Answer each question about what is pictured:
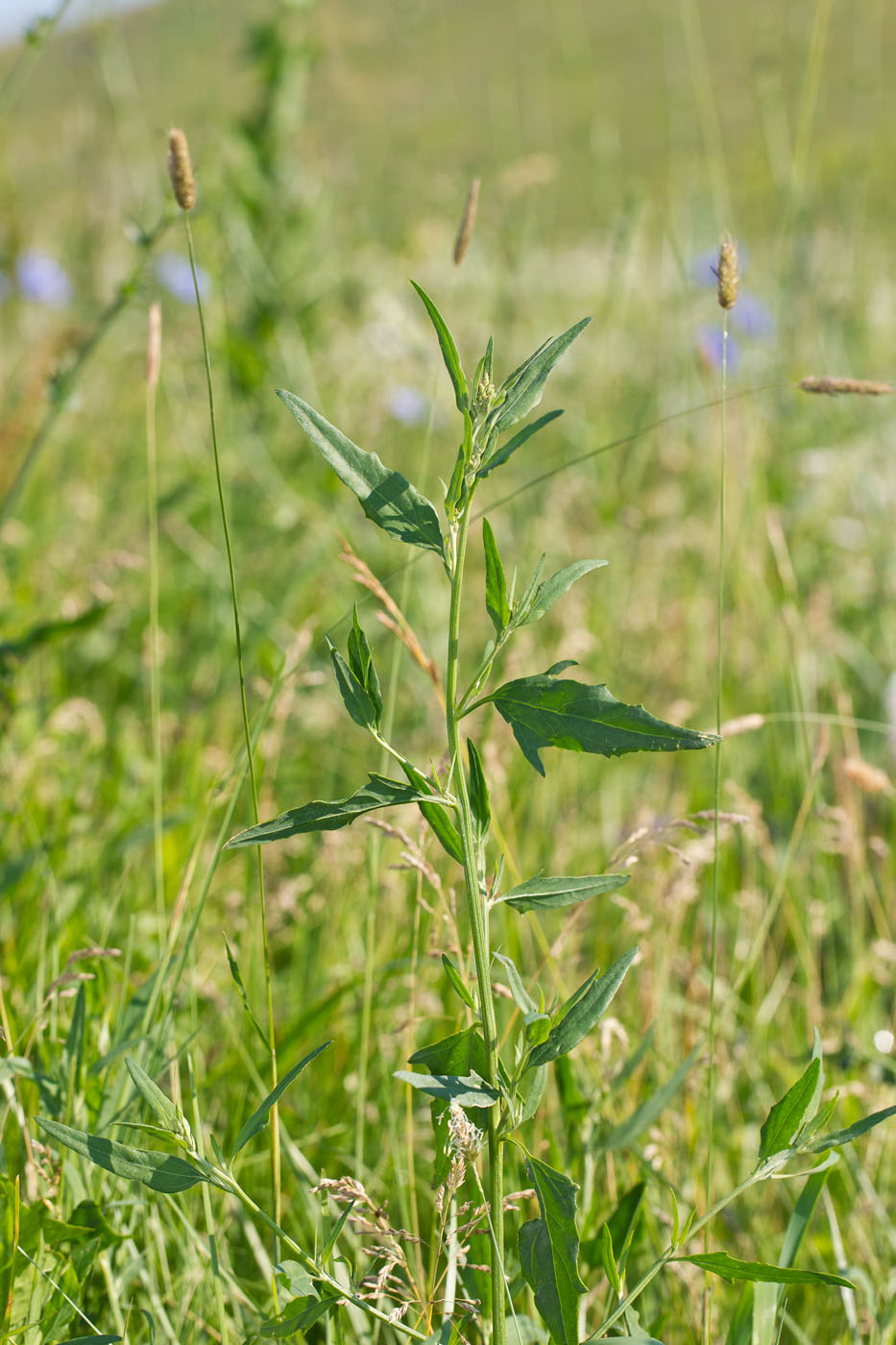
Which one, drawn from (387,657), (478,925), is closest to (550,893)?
(478,925)

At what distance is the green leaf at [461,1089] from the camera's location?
1.95 feet

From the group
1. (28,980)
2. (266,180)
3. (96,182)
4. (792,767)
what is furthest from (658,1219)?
(96,182)

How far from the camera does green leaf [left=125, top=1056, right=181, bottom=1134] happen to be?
61 centimetres

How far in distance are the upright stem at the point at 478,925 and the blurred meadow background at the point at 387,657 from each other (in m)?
0.11

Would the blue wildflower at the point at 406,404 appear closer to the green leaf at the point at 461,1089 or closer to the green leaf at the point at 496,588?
the green leaf at the point at 496,588

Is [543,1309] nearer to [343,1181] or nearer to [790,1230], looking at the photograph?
[343,1181]

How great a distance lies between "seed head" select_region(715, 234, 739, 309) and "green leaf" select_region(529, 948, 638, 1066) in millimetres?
417

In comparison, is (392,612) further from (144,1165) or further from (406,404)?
(406,404)

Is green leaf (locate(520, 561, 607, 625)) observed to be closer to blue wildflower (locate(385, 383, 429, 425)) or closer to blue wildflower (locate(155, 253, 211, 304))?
blue wildflower (locate(385, 383, 429, 425))

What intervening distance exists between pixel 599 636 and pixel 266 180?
1.60 m

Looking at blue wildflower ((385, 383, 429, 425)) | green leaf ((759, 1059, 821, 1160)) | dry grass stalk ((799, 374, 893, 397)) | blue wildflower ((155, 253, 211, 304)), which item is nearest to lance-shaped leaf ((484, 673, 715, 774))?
green leaf ((759, 1059, 821, 1160))

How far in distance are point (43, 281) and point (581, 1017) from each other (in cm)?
362

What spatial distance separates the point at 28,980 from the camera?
3.77ft

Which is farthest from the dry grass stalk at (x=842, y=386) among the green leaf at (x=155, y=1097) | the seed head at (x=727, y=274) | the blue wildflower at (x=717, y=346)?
the blue wildflower at (x=717, y=346)
